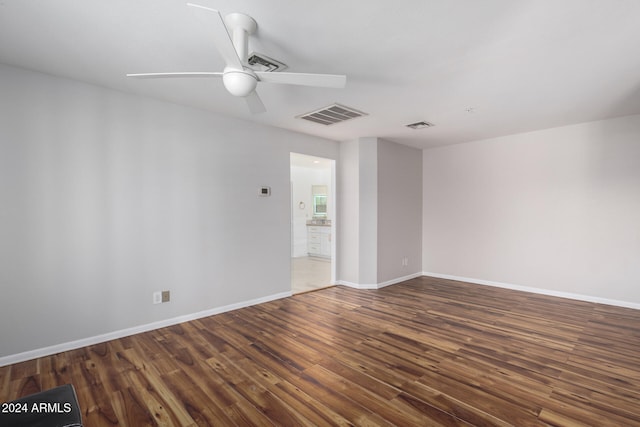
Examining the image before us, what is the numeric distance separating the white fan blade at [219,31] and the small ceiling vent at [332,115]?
5.90ft

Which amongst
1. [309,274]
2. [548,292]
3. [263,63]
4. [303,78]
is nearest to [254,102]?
[263,63]

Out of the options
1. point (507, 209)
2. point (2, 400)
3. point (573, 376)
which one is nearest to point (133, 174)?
point (2, 400)

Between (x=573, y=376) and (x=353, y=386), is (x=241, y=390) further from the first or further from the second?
(x=573, y=376)

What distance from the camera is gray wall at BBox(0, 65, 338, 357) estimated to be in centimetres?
265

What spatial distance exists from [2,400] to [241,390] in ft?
5.28

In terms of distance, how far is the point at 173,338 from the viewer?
10.2 ft

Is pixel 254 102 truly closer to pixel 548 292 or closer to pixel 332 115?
pixel 332 115

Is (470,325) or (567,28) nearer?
(567,28)

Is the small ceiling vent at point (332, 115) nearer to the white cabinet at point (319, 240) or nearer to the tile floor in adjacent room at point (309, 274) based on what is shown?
the tile floor in adjacent room at point (309, 274)

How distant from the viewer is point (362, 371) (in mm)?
2477

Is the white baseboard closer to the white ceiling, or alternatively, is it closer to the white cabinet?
the white cabinet

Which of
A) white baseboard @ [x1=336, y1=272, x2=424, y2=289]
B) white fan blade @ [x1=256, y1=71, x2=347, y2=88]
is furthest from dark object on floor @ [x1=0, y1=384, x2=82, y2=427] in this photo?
white baseboard @ [x1=336, y1=272, x2=424, y2=289]

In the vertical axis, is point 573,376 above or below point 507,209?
below

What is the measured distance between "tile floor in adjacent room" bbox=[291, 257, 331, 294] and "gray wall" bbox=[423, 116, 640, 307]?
2.19 m
